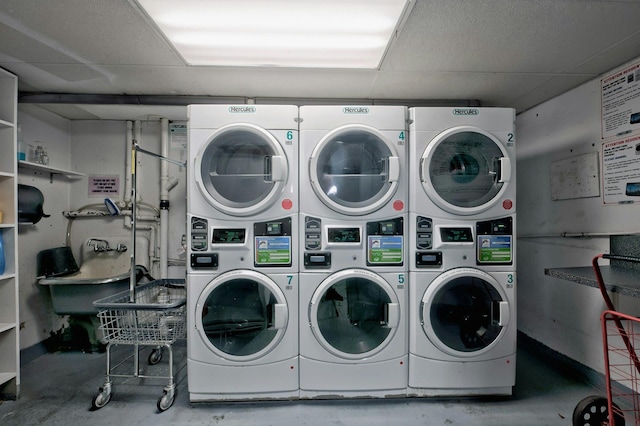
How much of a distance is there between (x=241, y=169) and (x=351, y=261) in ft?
3.17

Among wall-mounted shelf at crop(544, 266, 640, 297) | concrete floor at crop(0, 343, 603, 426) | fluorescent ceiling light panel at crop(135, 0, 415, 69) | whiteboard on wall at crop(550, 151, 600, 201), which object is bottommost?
concrete floor at crop(0, 343, 603, 426)

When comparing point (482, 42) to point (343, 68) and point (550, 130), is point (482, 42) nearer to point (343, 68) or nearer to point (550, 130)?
point (343, 68)

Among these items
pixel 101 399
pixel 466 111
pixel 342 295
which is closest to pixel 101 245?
pixel 101 399

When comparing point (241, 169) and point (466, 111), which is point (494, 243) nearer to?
point (466, 111)

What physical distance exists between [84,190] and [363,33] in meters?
2.98

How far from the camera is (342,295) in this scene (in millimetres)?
1944

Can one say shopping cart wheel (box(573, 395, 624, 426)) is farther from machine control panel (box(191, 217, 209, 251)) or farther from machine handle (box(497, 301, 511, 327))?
machine control panel (box(191, 217, 209, 251))

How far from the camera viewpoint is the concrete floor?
5.85 feet

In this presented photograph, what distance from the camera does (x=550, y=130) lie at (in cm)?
254

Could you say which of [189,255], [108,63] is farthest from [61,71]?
[189,255]

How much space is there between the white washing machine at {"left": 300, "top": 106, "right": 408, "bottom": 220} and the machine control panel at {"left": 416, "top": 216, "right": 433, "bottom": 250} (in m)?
0.14

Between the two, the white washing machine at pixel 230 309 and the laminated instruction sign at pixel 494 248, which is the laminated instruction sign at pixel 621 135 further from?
the white washing machine at pixel 230 309

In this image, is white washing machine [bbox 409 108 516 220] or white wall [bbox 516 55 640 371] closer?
white washing machine [bbox 409 108 516 220]

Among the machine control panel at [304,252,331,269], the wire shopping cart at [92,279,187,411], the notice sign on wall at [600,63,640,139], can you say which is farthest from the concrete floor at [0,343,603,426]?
the notice sign on wall at [600,63,640,139]
